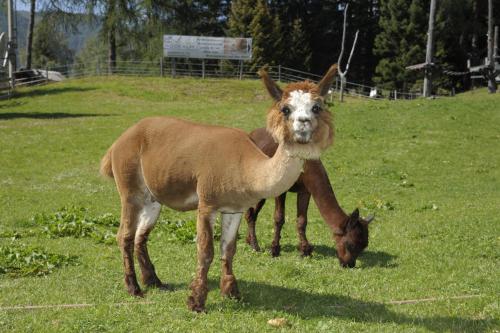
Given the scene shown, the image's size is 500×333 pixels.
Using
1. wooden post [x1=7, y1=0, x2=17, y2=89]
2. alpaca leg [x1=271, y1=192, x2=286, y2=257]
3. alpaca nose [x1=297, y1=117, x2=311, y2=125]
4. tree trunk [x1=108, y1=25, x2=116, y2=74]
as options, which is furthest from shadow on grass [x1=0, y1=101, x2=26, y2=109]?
alpaca nose [x1=297, y1=117, x2=311, y2=125]

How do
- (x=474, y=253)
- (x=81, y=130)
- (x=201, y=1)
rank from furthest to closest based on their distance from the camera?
(x=201, y=1)
(x=81, y=130)
(x=474, y=253)

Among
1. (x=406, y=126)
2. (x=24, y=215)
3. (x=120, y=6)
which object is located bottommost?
(x=24, y=215)

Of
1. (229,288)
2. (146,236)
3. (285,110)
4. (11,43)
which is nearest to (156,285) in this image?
(146,236)

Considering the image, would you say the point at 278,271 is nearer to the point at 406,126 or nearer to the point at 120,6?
the point at 406,126

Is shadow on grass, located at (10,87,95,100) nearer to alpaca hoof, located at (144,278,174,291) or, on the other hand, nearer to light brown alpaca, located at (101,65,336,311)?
light brown alpaca, located at (101,65,336,311)

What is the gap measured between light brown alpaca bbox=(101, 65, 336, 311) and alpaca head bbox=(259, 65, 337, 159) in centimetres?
1

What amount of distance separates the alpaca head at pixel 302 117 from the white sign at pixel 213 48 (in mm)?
47069

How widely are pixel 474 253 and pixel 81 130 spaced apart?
76.8 ft

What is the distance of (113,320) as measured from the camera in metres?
6.83

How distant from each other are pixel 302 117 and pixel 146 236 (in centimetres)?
351

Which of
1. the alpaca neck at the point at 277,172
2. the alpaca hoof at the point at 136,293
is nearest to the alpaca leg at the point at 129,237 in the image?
the alpaca hoof at the point at 136,293

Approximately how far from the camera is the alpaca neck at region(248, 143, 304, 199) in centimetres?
639

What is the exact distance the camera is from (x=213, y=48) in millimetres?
53000

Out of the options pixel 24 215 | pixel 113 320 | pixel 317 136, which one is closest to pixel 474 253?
pixel 317 136
